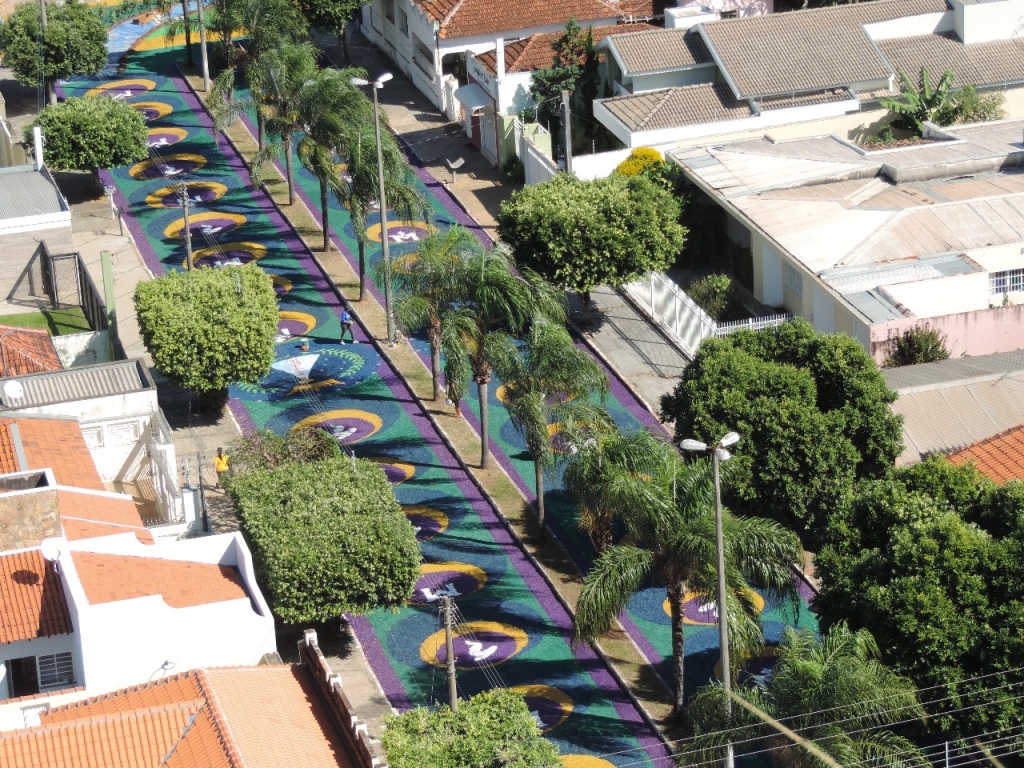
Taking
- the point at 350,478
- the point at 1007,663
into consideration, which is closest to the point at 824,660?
the point at 1007,663

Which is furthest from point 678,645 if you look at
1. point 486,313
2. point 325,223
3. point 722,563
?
point 325,223

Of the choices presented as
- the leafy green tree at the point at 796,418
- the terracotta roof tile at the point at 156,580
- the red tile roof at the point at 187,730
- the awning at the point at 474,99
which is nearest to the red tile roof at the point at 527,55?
the awning at the point at 474,99

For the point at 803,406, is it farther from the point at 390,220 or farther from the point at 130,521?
the point at 390,220

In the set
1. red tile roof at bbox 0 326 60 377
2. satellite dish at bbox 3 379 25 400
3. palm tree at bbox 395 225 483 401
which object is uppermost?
palm tree at bbox 395 225 483 401

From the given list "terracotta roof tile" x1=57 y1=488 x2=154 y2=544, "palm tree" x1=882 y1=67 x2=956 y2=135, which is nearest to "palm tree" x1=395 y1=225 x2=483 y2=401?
"terracotta roof tile" x1=57 y1=488 x2=154 y2=544

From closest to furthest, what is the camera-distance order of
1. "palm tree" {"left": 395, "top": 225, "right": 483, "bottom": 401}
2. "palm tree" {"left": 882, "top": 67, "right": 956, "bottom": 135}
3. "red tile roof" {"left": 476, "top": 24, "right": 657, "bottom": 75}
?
"palm tree" {"left": 395, "top": 225, "right": 483, "bottom": 401} → "palm tree" {"left": 882, "top": 67, "right": 956, "bottom": 135} → "red tile roof" {"left": 476, "top": 24, "right": 657, "bottom": 75}

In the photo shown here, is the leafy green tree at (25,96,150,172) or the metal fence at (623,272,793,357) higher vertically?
the leafy green tree at (25,96,150,172)

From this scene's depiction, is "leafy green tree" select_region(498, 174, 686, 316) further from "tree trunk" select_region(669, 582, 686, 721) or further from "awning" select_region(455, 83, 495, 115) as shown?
"tree trunk" select_region(669, 582, 686, 721)

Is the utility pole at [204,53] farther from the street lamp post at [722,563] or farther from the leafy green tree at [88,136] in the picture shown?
the street lamp post at [722,563]

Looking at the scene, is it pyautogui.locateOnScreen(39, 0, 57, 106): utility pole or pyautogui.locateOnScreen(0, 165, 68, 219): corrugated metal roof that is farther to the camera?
pyautogui.locateOnScreen(39, 0, 57, 106): utility pole
